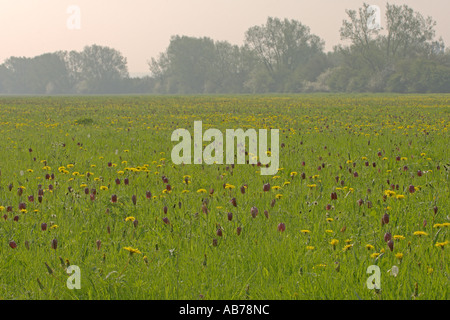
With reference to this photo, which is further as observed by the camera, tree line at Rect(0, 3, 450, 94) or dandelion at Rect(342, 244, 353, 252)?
tree line at Rect(0, 3, 450, 94)

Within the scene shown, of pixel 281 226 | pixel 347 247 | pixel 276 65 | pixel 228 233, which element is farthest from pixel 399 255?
pixel 276 65

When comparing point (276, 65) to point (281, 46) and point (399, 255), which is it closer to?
point (281, 46)

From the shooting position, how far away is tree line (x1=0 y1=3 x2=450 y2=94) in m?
78.4

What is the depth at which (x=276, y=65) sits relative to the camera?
10375 cm

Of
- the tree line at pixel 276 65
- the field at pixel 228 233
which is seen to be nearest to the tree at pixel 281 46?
the tree line at pixel 276 65

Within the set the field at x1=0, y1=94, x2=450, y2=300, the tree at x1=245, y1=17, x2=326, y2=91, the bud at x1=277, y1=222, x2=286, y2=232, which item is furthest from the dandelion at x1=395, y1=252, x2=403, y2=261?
the tree at x1=245, y1=17, x2=326, y2=91

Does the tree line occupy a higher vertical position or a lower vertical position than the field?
higher

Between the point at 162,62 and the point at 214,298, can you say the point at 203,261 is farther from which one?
the point at 162,62

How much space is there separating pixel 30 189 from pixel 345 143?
7.09 m

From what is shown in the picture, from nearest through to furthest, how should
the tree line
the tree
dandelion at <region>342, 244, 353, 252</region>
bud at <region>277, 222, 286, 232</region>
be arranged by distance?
1. dandelion at <region>342, 244, 353, 252</region>
2. bud at <region>277, 222, 286, 232</region>
3. the tree line
4. the tree

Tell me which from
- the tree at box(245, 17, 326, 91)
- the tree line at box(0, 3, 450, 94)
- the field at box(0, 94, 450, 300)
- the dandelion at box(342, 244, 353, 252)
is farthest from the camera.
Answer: the tree at box(245, 17, 326, 91)

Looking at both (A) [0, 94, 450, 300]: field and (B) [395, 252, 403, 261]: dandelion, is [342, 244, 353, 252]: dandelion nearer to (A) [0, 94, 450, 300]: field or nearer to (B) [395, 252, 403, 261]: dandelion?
(A) [0, 94, 450, 300]: field

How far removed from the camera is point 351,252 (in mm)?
3877

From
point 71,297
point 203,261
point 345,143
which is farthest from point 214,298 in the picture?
point 345,143
